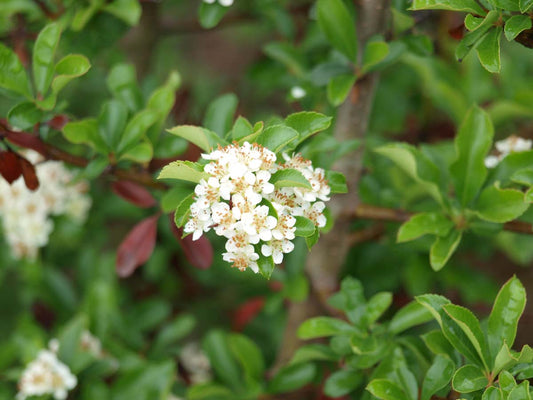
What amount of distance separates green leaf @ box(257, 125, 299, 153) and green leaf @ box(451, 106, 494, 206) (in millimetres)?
472

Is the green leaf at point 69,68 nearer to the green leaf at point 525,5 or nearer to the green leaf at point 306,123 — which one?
the green leaf at point 306,123

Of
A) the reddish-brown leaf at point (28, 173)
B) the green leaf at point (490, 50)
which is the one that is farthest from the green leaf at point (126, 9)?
the green leaf at point (490, 50)

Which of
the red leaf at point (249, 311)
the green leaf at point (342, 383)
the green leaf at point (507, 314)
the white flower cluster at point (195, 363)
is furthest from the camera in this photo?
the white flower cluster at point (195, 363)

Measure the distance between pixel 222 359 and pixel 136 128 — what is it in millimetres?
714

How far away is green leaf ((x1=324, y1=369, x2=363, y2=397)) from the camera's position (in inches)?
46.5

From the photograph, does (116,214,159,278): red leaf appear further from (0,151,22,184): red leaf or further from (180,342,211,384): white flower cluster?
(180,342,211,384): white flower cluster

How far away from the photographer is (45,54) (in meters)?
1.10

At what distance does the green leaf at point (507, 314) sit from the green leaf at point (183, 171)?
0.52 meters

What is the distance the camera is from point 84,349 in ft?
5.25

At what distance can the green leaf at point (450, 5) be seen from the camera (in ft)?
2.98

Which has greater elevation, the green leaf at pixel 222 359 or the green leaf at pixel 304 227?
the green leaf at pixel 304 227

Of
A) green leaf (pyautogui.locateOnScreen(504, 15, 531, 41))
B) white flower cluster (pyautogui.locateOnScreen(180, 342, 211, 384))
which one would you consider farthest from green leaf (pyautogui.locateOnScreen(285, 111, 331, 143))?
white flower cluster (pyautogui.locateOnScreen(180, 342, 211, 384))

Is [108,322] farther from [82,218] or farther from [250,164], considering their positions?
[250,164]

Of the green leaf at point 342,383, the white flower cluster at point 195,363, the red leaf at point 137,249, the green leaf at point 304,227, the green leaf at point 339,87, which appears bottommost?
the white flower cluster at point 195,363
